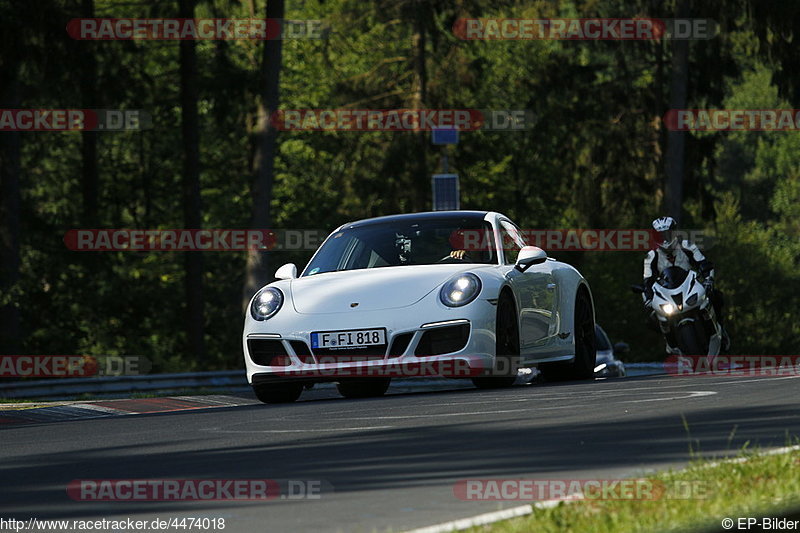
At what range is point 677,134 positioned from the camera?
38.9m

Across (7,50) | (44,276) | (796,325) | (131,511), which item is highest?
(7,50)

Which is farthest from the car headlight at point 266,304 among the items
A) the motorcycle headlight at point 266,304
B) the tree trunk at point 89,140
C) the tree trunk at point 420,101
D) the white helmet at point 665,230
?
the tree trunk at point 420,101

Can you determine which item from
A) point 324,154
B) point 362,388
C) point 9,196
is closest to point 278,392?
point 362,388

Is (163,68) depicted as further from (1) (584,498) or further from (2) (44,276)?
(1) (584,498)

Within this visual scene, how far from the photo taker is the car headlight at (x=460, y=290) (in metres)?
12.6

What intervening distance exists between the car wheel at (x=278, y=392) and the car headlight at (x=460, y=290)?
1610 mm

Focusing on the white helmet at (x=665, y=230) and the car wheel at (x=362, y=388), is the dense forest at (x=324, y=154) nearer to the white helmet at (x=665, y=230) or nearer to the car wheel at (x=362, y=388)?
the white helmet at (x=665, y=230)

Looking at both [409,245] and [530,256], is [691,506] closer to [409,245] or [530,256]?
[530,256]

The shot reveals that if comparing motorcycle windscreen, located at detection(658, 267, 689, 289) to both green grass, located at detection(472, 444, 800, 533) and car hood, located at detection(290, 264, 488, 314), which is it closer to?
car hood, located at detection(290, 264, 488, 314)

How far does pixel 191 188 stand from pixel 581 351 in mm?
24110

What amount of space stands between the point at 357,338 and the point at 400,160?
109 feet

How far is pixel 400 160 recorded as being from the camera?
45625mm

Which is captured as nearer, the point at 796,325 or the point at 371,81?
the point at 371,81


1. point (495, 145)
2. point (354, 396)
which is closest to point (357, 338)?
point (354, 396)
